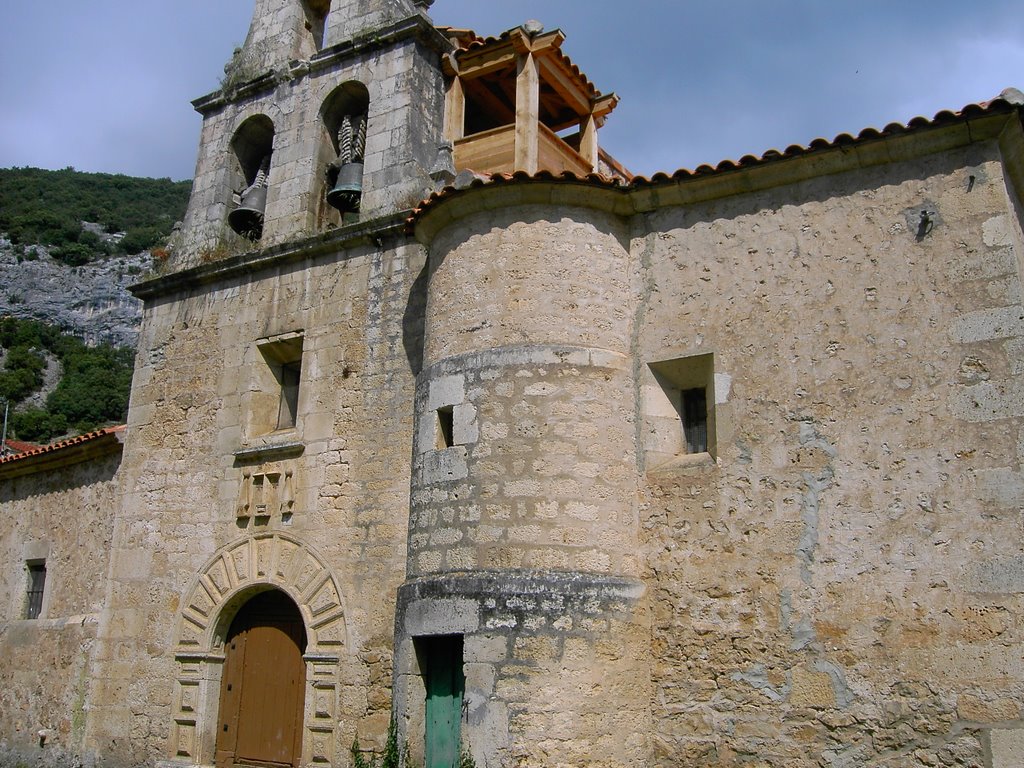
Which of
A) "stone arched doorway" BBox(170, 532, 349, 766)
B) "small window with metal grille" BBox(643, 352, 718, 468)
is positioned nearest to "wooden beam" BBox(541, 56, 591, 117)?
"small window with metal grille" BBox(643, 352, 718, 468)

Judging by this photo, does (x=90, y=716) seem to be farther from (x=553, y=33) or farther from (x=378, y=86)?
(x=553, y=33)

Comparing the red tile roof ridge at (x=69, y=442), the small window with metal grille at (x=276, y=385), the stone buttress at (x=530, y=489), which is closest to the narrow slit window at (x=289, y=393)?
the small window with metal grille at (x=276, y=385)

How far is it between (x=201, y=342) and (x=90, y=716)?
4.19 m

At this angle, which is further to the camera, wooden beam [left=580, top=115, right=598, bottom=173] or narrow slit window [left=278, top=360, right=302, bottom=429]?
wooden beam [left=580, top=115, right=598, bottom=173]

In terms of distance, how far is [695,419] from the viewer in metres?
8.41

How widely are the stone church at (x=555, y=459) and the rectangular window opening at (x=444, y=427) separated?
22 mm

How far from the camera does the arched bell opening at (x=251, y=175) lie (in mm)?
11625

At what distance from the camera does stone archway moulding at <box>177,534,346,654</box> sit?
9.16m

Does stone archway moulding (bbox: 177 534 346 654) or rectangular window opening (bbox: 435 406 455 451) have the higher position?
rectangular window opening (bbox: 435 406 455 451)

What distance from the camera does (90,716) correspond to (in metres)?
10.4

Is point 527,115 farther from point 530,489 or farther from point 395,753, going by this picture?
point 395,753

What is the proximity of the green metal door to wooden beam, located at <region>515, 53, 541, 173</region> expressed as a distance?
4.65m

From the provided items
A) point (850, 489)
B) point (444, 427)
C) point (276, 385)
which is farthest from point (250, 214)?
point (850, 489)

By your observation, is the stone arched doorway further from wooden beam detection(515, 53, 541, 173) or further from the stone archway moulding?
wooden beam detection(515, 53, 541, 173)
